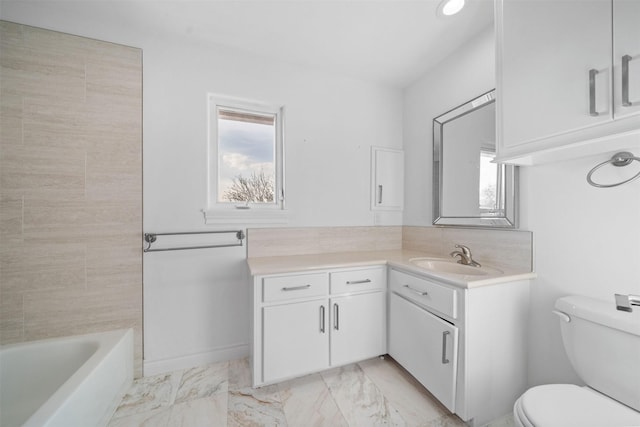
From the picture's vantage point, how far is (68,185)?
56.5 inches

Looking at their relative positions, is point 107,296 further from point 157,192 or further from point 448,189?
point 448,189

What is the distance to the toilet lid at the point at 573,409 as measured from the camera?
0.78 m

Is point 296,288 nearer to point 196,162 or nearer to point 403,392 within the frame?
point 403,392

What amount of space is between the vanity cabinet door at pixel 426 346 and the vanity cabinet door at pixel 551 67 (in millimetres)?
1045

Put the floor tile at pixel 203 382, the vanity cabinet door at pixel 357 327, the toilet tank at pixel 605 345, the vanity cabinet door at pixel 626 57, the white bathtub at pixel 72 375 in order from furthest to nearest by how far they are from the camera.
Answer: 1. the vanity cabinet door at pixel 357 327
2. the floor tile at pixel 203 382
3. the white bathtub at pixel 72 375
4. the toilet tank at pixel 605 345
5. the vanity cabinet door at pixel 626 57

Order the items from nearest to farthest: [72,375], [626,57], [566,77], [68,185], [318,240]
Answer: [626,57] → [566,77] → [72,375] → [68,185] → [318,240]

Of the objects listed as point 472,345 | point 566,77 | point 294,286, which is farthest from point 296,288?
point 566,77

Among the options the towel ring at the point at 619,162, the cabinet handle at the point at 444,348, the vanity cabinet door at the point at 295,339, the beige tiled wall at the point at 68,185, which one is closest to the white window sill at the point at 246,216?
the beige tiled wall at the point at 68,185

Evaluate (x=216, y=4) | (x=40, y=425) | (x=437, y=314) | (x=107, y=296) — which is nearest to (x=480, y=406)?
(x=437, y=314)

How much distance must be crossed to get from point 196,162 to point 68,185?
Answer: 2.39 feet

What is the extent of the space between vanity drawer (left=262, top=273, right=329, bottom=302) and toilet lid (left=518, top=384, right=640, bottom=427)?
3.41ft

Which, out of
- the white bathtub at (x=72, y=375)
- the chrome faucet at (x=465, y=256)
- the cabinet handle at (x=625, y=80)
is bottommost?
the white bathtub at (x=72, y=375)

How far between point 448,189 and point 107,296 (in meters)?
2.55

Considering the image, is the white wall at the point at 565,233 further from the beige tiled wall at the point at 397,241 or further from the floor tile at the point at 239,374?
the floor tile at the point at 239,374
